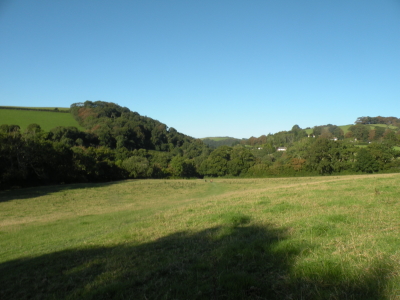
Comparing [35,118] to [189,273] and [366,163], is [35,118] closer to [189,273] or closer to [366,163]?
[366,163]

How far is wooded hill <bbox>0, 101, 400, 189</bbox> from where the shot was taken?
46156 millimetres

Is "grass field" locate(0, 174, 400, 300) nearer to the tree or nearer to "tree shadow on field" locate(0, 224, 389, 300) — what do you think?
"tree shadow on field" locate(0, 224, 389, 300)

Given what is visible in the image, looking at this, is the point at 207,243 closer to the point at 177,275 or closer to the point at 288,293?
the point at 177,275

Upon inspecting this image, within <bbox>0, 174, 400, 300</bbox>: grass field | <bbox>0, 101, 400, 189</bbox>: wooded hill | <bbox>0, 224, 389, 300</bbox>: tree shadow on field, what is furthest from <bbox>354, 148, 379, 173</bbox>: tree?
<bbox>0, 224, 389, 300</bbox>: tree shadow on field

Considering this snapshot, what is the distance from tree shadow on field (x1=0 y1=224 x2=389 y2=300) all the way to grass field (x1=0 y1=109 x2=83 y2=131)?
8188cm

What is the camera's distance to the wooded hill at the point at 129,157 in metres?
46.2

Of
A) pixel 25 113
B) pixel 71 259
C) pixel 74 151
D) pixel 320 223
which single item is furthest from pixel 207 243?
pixel 25 113

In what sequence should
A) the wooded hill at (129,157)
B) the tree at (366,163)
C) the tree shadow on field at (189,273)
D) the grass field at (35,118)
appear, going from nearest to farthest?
the tree shadow on field at (189,273) → the wooded hill at (129,157) → the tree at (366,163) → the grass field at (35,118)

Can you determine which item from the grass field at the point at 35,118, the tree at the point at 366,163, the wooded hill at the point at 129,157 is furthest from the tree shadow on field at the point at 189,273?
the grass field at the point at 35,118

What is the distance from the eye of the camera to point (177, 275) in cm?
552

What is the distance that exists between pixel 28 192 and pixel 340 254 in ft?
149

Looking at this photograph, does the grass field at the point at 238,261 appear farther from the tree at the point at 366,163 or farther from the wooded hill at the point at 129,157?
the tree at the point at 366,163

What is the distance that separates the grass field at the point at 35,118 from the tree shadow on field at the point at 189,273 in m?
81.9

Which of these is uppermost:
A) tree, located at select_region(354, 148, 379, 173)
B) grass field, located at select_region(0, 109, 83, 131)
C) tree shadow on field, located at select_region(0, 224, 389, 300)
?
grass field, located at select_region(0, 109, 83, 131)
